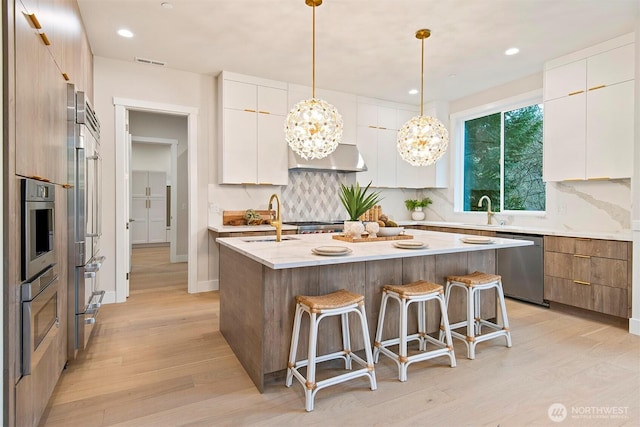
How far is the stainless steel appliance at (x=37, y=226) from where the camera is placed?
1471 millimetres

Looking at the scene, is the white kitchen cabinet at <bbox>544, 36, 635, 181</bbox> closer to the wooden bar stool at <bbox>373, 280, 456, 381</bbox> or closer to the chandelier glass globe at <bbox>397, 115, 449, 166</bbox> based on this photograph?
the chandelier glass globe at <bbox>397, 115, 449, 166</bbox>

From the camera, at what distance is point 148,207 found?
9.29 metres

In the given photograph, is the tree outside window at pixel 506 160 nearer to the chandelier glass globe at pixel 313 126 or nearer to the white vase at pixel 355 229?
the white vase at pixel 355 229

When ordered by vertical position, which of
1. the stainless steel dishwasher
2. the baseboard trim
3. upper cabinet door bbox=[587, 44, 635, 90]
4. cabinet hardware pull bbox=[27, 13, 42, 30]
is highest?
upper cabinet door bbox=[587, 44, 635, 90]

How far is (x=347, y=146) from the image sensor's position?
5.20 meters

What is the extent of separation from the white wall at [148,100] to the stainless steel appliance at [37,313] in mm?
2416

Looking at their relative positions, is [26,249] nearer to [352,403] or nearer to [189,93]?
[352,403]

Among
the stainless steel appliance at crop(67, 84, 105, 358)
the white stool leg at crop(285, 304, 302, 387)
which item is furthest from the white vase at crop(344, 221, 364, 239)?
the stainless steel appliance at crop(67, 84, 105, 358)

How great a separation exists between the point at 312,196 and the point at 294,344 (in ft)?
11.0

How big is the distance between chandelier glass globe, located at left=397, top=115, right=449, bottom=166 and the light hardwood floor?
166cm

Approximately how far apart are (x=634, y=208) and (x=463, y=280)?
6.11 ft

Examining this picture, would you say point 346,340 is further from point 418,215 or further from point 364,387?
point 418,215

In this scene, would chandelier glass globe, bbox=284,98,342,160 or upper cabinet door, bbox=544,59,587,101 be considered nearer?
chandelier glass globe, bbox=284,98,342,160

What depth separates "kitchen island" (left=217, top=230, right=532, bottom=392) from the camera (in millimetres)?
2166
